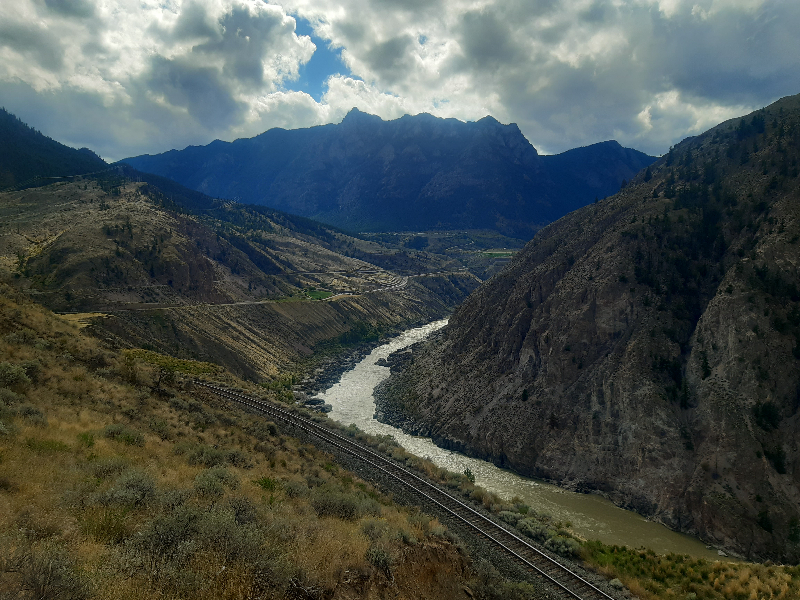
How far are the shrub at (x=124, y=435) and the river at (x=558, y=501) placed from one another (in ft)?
86.7

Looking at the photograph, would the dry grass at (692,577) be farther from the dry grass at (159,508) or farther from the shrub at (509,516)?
the dry grass at (159,508)

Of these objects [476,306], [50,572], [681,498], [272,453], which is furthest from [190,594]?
[476,306]

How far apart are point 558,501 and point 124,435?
101ft

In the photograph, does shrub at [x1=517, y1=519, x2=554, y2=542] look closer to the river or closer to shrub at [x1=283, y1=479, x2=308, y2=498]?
the river

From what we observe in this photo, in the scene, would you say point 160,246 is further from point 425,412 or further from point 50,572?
point 50,572

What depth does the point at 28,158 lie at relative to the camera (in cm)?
15225

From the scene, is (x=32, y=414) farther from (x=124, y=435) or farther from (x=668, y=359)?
(x=668, y=359)

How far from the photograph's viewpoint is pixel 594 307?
43500 millimetres

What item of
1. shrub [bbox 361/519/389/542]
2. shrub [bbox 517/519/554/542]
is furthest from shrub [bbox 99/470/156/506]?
shrub [bbox 517/519/554/542]

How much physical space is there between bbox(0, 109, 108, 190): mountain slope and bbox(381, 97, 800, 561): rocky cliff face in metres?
150

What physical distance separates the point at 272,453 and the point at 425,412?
1066 inches

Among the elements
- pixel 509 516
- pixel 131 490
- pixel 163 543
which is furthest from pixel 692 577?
pixel 131 490

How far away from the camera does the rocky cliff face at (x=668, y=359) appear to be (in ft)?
97.2

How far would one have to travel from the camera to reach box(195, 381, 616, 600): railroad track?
66.4ft
